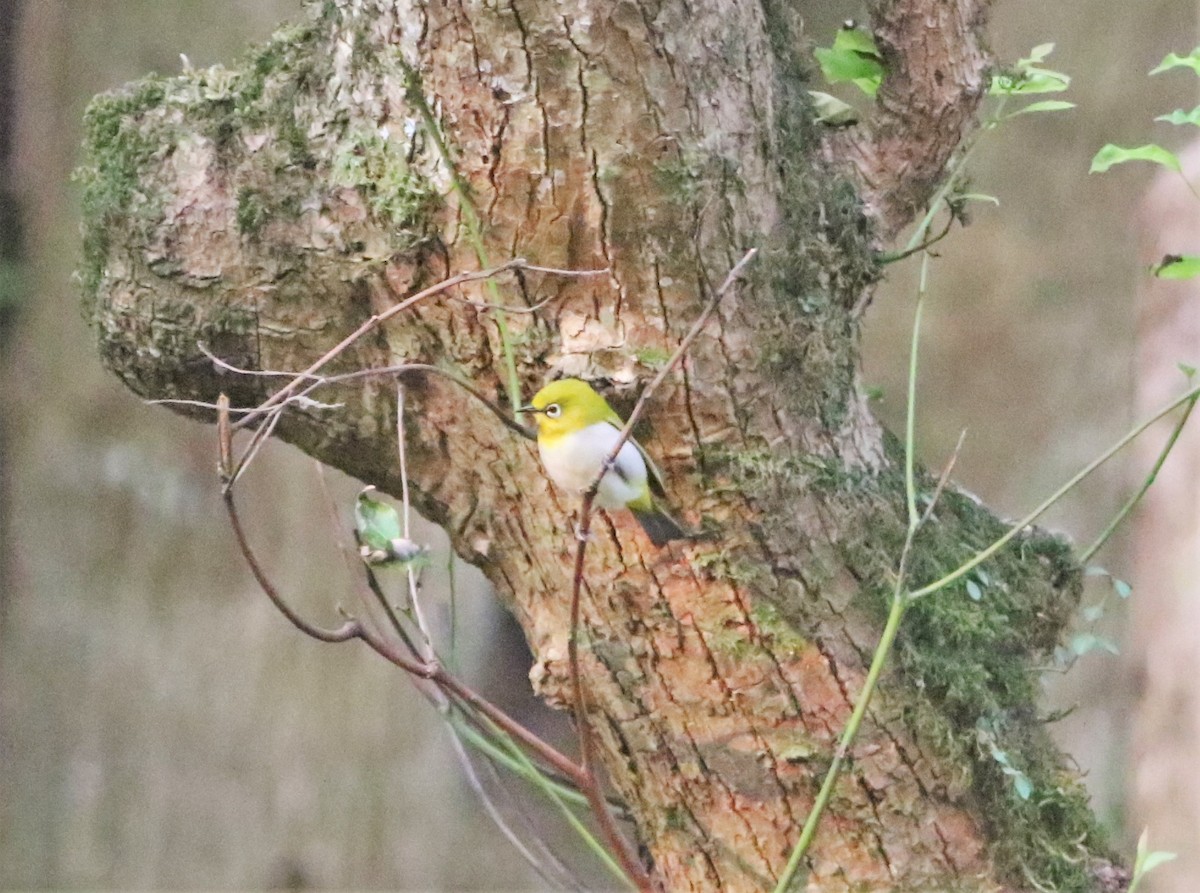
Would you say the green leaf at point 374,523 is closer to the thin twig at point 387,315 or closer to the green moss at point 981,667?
the thin twig at point 387,315

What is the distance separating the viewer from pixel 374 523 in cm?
56

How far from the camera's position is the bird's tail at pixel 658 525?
65cm

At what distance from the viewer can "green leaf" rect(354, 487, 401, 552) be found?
21.7 inches

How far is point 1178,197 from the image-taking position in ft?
4.15

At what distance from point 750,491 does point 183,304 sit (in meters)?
0.43

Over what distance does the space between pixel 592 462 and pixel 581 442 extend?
0.5 inches

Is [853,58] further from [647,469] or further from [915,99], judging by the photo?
[647,469]

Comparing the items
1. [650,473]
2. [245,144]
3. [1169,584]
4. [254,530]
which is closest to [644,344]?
[650,473]

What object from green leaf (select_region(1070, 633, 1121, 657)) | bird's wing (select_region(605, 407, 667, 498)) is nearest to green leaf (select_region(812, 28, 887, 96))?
bird's wing (select_region(605, 407, 667, 498))

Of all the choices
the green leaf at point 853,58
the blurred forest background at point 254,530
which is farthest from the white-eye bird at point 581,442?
the blurred forest background at point 254,530

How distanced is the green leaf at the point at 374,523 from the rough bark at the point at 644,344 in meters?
0.14

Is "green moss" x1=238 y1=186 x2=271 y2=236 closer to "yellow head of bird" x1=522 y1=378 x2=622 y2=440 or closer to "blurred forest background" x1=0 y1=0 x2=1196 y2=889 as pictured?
"yellow head of bird" x1=522 y1=378 x2=622 y2=440

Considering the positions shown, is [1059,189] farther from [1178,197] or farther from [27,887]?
[27,887]

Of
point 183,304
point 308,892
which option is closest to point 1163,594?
point 183,304
